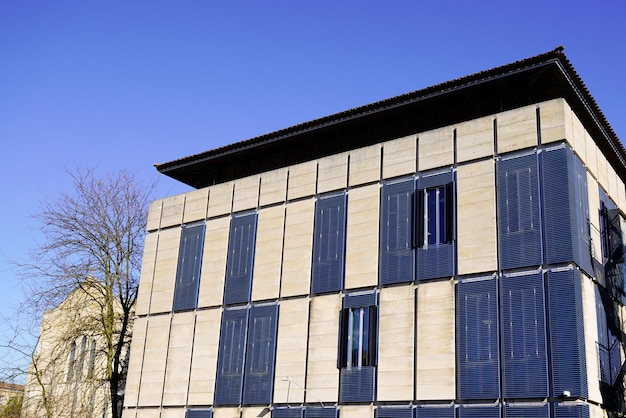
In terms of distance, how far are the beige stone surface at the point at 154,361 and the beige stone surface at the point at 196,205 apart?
177 inches

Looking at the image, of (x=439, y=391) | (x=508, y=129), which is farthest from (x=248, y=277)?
(x=508, y=129)

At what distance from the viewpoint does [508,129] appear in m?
24.5

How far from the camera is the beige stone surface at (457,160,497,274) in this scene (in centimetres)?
2378

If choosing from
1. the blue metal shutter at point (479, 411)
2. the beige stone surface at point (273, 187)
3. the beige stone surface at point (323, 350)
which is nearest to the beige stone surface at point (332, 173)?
the beige stone surface at point (273, 187)

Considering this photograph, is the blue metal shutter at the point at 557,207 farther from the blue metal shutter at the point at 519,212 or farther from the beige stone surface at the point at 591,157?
the beige stone surface at the point at 591,157

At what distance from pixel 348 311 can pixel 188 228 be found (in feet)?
31.8

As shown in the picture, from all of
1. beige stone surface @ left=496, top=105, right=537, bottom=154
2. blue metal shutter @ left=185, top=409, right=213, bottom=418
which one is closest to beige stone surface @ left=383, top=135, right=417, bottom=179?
beige stone surface @ left=496, top=105, right=537, bottom=154

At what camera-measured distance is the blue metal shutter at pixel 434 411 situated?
74.9 feet

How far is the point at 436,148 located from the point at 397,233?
332 centimetres

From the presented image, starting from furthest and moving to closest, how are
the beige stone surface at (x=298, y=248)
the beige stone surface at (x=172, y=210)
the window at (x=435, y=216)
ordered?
the beige stone surface at (x=172, y=210) < the beige stone surface at (x=298, y=248) < the window at (x=435, y=216)

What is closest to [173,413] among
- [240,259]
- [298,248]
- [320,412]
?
[240,259]

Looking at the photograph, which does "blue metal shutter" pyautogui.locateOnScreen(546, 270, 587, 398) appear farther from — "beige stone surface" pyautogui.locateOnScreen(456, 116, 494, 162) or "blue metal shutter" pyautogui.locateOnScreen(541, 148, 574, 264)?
"beige stone surface" pyautogui.locateOnScreen(456, 116, 494, 162)

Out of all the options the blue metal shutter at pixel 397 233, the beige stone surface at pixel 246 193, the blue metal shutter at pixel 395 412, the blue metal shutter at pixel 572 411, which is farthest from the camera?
the beige stone surface at pixel 246 193

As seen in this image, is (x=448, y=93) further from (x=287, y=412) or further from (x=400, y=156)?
(x=287, y=412)
